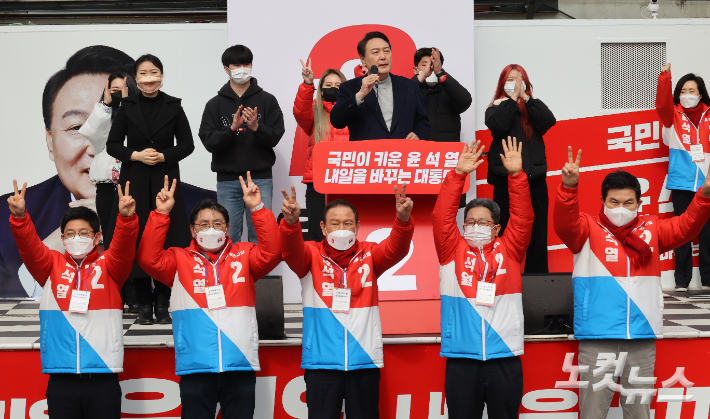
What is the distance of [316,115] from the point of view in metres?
5.00

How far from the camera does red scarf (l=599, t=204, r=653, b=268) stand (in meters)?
3.49

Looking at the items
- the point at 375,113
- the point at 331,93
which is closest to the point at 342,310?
the point at 375,113

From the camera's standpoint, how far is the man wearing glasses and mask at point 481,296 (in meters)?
3.36

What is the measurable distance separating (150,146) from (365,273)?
1759 mm

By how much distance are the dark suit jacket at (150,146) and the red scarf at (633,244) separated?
240cm

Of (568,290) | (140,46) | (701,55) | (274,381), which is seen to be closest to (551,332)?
(568,290)

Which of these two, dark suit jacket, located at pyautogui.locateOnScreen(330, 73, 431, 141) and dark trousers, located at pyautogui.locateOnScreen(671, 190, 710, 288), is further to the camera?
dark trousers, located at pyautogui.locateOnScreen(671, 190, 710, 288)

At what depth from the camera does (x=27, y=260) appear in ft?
11.2

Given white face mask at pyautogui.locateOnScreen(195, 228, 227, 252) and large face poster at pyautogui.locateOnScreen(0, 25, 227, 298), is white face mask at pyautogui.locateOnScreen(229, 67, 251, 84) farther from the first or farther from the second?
white face mask at pyautogui.locateOnScreen(195, 228, 227, 252)

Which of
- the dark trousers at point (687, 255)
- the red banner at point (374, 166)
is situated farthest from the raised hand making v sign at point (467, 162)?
the dark trousers at point (687, 255)

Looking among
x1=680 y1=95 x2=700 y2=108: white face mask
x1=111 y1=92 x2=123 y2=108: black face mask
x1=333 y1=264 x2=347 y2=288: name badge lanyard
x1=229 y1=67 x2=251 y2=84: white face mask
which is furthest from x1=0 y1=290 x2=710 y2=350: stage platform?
x1=229 y1=67 x2=251 y2=84: white face mask

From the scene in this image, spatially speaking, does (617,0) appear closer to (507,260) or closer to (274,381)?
(507,260)

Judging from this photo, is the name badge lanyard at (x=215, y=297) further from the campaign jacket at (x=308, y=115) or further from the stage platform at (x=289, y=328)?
the campaign jacket at (x=308, y=115)

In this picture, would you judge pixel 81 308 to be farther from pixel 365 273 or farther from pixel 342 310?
pixel 365 273
